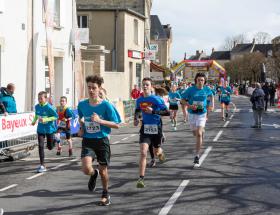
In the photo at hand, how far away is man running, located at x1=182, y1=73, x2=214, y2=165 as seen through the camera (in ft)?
37.7

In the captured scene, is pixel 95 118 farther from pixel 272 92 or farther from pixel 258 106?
pixel 272 92

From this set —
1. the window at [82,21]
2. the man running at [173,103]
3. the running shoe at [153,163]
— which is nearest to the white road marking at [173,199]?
the running shoe at [153,163]

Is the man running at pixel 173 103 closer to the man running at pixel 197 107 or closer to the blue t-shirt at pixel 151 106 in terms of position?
the man running at pixel 197 107

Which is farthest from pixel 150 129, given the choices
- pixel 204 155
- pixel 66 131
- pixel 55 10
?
pixel 55 10

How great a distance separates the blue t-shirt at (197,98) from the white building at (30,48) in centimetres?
801

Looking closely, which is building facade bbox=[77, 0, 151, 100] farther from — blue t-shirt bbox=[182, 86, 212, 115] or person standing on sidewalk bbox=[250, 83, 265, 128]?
blue t-shirt bbox=[182, 86, 212, 115]

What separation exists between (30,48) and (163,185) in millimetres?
11974

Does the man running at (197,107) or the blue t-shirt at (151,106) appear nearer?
the blue t-shirt at (151,106)

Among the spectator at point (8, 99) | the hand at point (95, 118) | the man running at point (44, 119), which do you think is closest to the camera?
the hand at point (95, 118)

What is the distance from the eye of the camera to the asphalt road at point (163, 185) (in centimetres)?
756

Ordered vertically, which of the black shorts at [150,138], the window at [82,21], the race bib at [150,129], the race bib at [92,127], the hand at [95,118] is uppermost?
the window at [82,21]

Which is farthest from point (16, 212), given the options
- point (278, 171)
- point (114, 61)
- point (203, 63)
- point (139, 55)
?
point (203, 63)

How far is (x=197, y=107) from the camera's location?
37.9ft

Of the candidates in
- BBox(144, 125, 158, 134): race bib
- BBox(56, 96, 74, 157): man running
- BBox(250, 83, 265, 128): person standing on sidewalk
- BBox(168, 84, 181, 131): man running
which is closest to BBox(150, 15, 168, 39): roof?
BBox(168, 84, 181, 131): man running
